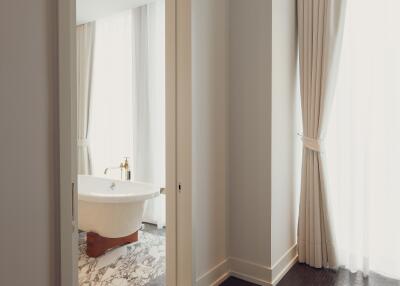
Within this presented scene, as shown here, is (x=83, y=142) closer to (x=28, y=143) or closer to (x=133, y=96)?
(x=133, y=96)

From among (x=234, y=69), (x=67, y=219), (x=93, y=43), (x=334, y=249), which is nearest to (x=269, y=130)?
(x=234, y=69)

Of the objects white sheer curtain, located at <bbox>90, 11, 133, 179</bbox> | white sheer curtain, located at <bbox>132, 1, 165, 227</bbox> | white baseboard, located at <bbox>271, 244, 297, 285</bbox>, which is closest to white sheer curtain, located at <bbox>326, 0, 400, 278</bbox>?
white baseboard, located at <bbox>271, 244, 297, 285</bbox>

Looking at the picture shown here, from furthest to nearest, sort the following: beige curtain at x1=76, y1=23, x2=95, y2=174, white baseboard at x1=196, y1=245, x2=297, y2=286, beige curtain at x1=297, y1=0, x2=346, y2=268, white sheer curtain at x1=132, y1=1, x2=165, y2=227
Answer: beige curtain at x1=76, y1=23, x2=95, y2=174 → white sheer curtain at x1=132, y1=1, x2=165, y2=227 → beige curtain at x1=297, y1=0, x2=346, y2=268 → white baseboard at x1=196, y1=245, x2=297, y2=286

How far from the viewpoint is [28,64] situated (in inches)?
36.8

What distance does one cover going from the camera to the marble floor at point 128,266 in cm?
244

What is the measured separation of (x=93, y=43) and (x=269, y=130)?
3.15 m

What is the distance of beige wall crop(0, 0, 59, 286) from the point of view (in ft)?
2.89

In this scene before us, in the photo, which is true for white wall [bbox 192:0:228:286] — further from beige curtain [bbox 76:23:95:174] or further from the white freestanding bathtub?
beige curtain [bbox 76:23:95:174]

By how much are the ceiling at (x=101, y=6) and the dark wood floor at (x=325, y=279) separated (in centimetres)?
326

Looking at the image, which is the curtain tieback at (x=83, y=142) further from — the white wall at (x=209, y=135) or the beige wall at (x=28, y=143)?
the beige wall at (x=28, y=143)

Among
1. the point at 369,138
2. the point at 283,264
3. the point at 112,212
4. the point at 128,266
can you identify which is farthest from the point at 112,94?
the point at 369,138

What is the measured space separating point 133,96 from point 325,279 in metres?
2.94

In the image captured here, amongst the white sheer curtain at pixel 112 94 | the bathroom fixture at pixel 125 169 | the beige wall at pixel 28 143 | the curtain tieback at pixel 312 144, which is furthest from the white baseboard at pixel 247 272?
the white sheer curtain at pixel 112 94

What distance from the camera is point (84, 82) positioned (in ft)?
14.2
